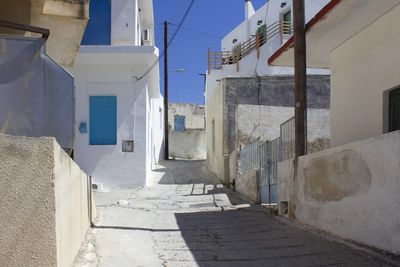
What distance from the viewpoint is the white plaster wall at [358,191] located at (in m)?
5.21

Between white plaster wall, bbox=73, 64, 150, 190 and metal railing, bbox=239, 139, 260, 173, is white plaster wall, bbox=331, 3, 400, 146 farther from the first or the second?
white plaster wall, bbox=73, 64, 150, 190

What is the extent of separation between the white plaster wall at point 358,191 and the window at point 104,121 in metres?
9.42

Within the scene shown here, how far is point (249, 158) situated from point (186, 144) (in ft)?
58.5

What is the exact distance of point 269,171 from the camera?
40.8ft

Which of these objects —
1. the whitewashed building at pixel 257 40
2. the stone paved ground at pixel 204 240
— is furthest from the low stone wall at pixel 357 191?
the whitewashed building at pixel 257 40

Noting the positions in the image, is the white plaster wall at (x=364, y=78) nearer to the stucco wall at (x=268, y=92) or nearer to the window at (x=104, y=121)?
the stucco wall at (x=268, y=92)

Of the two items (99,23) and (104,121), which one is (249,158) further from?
(99,23)

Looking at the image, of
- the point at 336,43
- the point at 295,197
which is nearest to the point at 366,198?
the point at 295,197

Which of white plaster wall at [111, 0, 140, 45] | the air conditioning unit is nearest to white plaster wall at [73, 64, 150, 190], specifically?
white plaster wall at [111, 0, 140, 45]

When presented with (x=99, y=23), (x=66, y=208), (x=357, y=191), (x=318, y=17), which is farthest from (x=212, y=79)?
(x=66, y=208)

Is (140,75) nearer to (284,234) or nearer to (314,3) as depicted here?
(284,234)

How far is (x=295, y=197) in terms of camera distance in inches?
358

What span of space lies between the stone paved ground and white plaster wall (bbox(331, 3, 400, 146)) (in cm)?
221

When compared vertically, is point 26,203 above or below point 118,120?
below
